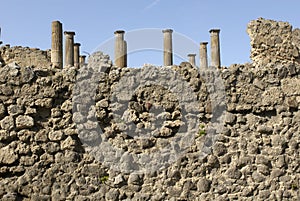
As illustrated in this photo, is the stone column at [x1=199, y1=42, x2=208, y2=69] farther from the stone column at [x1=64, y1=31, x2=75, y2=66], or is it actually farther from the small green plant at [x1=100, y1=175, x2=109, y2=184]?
the small green plant at [x1=100, y1=175, x2=109, y2=184]

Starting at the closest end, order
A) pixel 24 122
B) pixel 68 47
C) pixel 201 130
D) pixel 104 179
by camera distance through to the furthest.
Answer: pixel 24 122 → pixel 104 179 → pixel 201 130 → pixel 68 47

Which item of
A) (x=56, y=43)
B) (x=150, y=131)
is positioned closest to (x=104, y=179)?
(x=150, y=131)

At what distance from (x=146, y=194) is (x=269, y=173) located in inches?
69.2

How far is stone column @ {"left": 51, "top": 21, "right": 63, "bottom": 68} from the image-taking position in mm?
9281

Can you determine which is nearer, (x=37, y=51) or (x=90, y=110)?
(x=90, y=110)

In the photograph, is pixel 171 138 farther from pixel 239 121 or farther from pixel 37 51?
pixel 37 51

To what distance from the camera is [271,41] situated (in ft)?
19.9

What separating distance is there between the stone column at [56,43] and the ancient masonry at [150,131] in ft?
14.0

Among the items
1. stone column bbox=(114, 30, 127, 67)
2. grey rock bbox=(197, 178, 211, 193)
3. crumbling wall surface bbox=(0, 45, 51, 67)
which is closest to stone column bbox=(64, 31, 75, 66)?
stone column bbox=(114, 30, 127, 67)

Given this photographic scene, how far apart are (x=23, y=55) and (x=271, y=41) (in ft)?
34.9

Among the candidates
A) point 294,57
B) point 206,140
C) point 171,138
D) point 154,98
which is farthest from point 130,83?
point 294,57

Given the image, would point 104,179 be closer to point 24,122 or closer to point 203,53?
point 24,122

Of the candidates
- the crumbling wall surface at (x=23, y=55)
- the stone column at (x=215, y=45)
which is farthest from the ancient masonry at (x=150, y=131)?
the crumbling wall surface at (x=23, y=55)

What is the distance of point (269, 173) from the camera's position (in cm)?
547
